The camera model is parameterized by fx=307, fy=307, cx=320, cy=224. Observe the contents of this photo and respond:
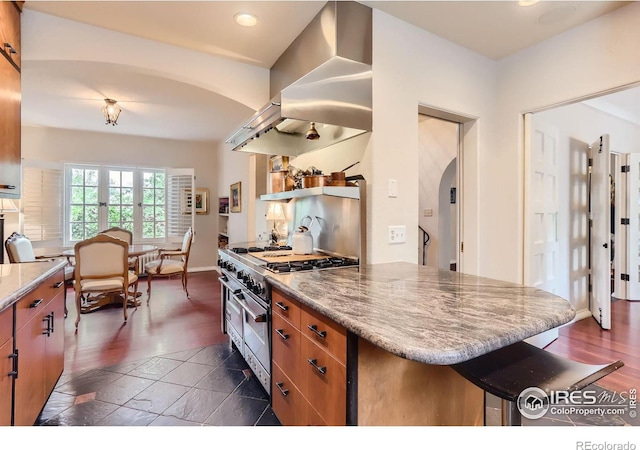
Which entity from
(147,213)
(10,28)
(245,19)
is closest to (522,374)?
(245,19)

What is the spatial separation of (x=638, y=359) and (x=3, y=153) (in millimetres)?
4866

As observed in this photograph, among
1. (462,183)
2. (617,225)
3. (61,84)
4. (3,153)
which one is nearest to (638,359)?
(462,183)

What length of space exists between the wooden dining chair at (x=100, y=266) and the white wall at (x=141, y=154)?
110 inches

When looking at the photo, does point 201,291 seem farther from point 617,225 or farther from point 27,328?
point 617,225

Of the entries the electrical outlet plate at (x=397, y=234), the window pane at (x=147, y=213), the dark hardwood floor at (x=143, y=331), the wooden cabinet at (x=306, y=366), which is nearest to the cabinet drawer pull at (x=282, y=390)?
the wooden cabinet at (x=306, y=366)

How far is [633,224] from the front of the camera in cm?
434

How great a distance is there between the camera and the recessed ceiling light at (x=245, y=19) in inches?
80.4

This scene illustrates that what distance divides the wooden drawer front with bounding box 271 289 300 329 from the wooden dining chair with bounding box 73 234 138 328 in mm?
2656

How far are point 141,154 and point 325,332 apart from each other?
604 cm

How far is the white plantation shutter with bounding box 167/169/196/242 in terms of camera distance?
595 cm

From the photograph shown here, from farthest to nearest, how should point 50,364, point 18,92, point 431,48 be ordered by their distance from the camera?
point 431,48
point 18,92
point 50,364

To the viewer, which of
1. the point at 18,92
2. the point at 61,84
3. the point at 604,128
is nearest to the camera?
the point at 18,92

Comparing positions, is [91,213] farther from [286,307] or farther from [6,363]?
[286,307]

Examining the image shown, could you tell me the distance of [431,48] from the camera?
231cm
